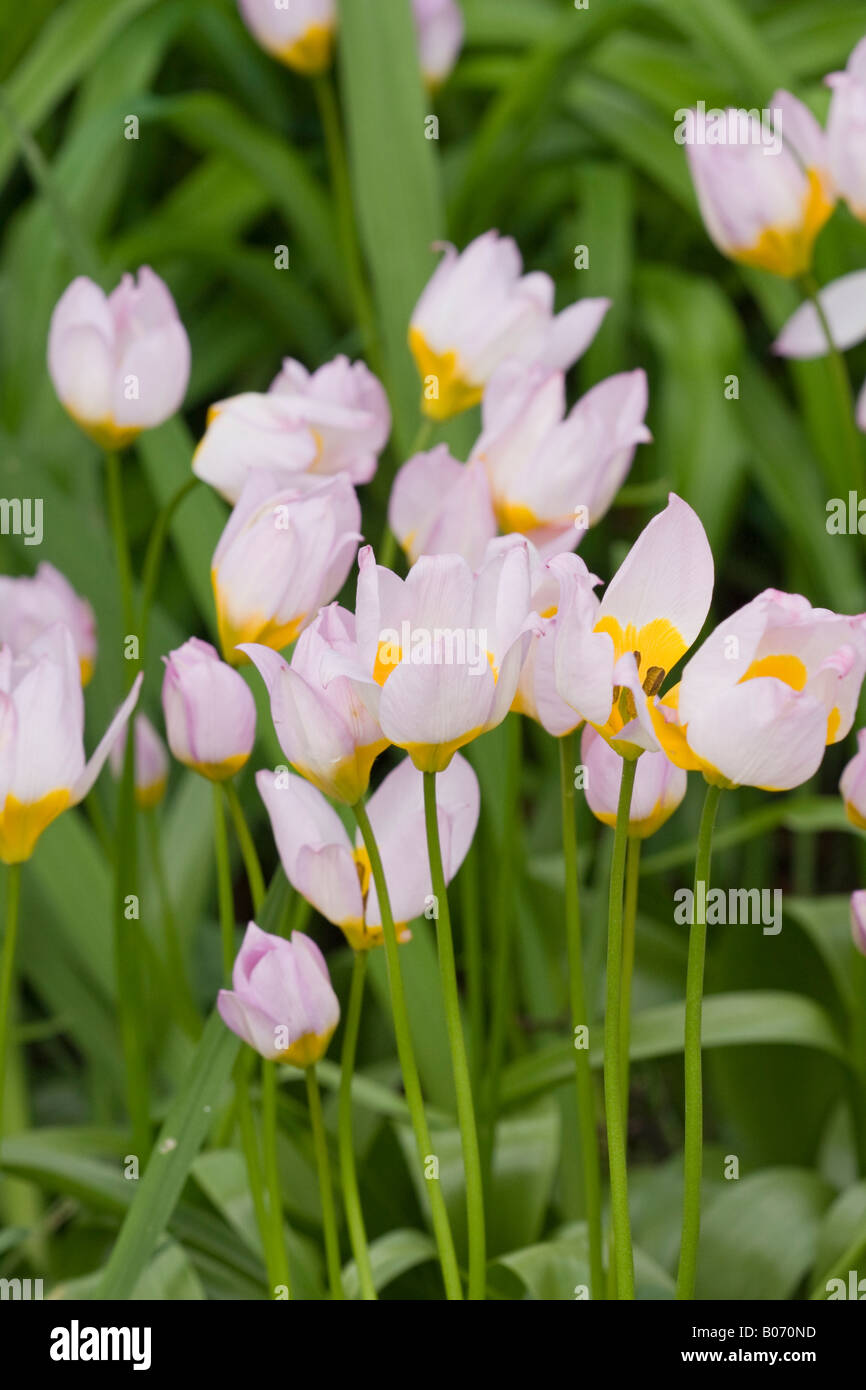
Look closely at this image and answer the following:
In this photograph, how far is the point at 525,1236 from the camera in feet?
1.74

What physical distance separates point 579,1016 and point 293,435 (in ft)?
0.61

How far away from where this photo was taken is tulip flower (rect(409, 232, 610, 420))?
464 millimetres

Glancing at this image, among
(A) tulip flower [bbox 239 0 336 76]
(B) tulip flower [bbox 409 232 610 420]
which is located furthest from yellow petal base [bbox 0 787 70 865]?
(A) tulip flower [bbox 239 0 336 76]

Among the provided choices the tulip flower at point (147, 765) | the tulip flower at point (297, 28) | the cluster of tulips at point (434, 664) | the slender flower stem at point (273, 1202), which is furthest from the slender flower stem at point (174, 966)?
the tulip flower at point (297, 28)

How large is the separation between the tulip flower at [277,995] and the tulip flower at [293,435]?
0.14 m

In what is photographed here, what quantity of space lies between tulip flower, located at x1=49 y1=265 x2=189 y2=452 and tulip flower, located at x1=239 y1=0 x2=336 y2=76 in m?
0.44

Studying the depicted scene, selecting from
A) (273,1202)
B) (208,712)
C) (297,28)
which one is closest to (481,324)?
(208,712)

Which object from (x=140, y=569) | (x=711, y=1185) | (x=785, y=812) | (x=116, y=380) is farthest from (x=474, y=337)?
(x=140, y=569)

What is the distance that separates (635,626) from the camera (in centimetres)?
30

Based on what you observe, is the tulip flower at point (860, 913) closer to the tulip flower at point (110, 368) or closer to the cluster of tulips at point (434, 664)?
the cluster of tulips at point (434, 664)

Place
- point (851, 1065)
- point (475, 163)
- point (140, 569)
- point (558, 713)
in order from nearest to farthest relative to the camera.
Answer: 1. point (558, 713)
2. point (851, 1065)
3. point (475, 163)
4. point (140, 569)

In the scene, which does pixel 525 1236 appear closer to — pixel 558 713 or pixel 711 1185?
pixel 711 1185

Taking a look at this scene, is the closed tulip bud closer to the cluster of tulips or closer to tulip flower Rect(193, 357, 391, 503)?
the cluster of tulips

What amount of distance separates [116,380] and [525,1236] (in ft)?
1.18
